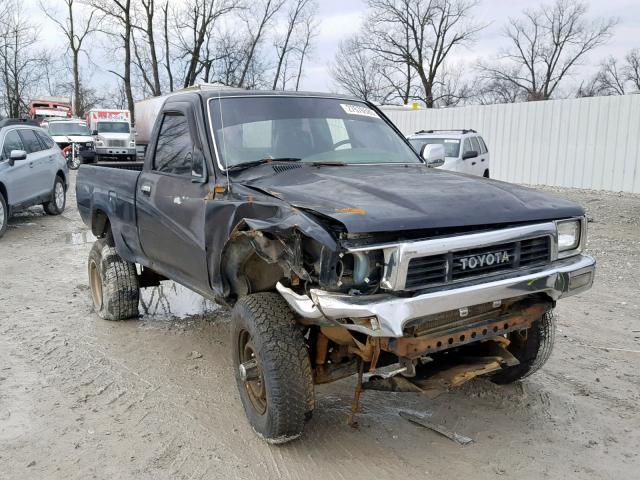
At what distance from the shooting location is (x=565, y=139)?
17672mm

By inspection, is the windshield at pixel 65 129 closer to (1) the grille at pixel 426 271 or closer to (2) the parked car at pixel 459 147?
(2) the parked car at pixel 459 147

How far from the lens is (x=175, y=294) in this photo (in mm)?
6949

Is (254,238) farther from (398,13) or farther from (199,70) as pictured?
(398,13)

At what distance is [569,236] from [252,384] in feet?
6.60

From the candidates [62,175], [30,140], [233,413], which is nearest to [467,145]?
[62,175]

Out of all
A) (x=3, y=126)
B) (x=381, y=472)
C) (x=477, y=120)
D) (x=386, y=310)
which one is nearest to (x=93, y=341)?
(x=381, y=472)

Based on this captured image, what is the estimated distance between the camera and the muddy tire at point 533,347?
3.90 m

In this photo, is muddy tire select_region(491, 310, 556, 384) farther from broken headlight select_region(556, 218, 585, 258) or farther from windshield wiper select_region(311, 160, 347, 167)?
windshield wiper select_region(311, 160, 347, 167)

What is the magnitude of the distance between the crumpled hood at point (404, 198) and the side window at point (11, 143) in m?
8.45

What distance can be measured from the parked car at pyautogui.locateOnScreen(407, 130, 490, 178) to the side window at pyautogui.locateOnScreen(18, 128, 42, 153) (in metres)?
8.11

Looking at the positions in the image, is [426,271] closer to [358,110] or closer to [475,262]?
[475,262]

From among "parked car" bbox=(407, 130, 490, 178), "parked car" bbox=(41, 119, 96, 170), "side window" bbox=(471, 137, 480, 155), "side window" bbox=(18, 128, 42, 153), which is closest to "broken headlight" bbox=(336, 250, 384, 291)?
"side window" bbox=(18, 128, 42, 153)

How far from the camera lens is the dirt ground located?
323cm

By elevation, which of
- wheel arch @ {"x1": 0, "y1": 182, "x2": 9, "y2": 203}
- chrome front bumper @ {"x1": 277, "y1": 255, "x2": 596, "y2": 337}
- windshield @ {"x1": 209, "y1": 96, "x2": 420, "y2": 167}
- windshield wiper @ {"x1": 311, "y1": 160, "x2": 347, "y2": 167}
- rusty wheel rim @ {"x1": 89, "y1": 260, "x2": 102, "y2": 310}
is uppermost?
windshield @ {"x1": 209, "y1": 96, "x2": 420, "y2": 167}
